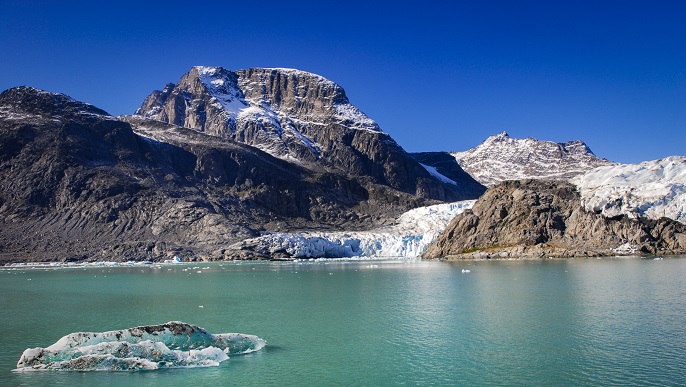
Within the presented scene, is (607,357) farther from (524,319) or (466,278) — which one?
(466,278)

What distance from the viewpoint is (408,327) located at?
1303 inches

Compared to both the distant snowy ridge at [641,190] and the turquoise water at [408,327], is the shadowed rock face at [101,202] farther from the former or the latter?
the turquoise water at [408,327]

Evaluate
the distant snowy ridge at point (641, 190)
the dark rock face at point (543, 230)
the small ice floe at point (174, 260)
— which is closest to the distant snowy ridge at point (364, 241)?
the small ice floe at point (174, 260)

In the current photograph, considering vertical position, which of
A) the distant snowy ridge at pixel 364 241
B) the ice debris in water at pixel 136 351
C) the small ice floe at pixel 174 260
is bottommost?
the ice debris in water at pixel 136 351

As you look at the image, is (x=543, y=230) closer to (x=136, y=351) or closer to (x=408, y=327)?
(x=408, y=327)

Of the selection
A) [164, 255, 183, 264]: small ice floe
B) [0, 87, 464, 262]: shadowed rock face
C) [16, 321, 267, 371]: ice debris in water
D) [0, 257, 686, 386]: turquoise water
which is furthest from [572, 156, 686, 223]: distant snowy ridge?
[16, 321, 267, 371]: ice debris in water

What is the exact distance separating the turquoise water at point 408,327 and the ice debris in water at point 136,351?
1.98 feet

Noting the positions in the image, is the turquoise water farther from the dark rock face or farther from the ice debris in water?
the dark rock face

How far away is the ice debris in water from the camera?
2402cm

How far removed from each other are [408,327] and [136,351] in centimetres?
1500

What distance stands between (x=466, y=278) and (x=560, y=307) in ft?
84.9

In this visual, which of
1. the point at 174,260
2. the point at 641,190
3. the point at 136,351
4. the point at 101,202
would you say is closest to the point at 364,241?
the point at 174,260

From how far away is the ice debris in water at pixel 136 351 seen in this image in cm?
2402

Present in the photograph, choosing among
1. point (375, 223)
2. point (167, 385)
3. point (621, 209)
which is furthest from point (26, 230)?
point (167, 385)
